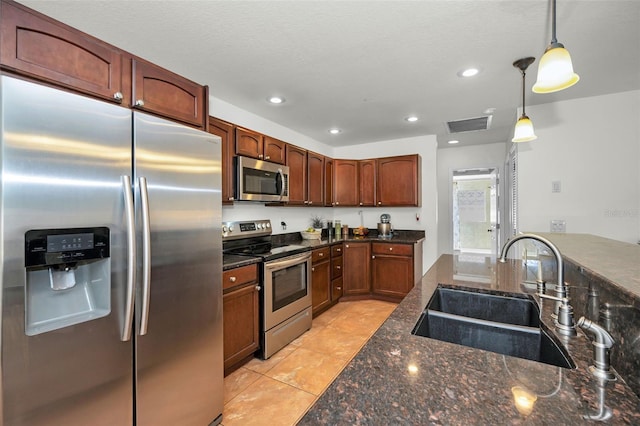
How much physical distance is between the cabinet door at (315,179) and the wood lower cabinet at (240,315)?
1.64 metres

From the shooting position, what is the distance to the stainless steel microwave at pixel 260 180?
261 cm

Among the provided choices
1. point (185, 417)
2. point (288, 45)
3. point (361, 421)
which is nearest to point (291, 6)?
point (288, 45)

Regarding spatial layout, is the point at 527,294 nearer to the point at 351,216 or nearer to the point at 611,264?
the point at 611,264

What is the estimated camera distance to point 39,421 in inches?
40.5

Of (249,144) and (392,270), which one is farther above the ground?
(249,144)

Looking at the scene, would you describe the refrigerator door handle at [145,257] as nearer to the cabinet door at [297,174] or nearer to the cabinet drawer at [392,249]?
the cabinet door at [297,174]

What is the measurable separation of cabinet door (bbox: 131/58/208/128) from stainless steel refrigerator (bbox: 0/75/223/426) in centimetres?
38

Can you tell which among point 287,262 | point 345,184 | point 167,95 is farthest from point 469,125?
point 167,95

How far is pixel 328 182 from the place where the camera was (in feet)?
13.7

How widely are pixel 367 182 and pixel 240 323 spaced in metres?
2.84

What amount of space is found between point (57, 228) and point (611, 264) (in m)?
2.04


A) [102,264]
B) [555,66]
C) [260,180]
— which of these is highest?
[555,66]

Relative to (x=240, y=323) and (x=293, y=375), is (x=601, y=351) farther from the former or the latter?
(x=240, y=323)

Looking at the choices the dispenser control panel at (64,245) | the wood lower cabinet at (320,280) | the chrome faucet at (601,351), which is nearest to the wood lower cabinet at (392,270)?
the wood lower cabinet at (320,280)
